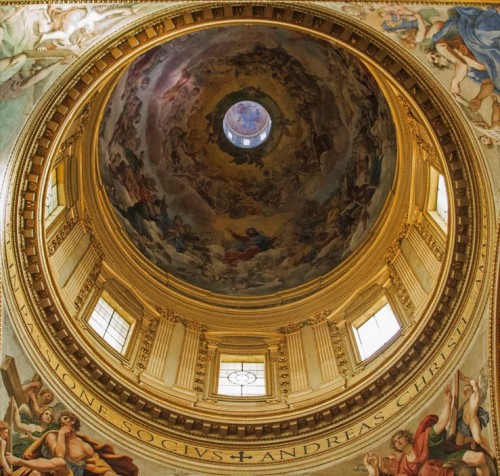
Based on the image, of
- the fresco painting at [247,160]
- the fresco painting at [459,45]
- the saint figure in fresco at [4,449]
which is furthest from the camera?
the fresco painting at [247,160]

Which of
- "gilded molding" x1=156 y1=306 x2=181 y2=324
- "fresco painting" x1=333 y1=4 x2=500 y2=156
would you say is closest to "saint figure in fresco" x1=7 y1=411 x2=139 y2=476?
"gilded molding" x1=156 y1=306 x2=181 y2=324

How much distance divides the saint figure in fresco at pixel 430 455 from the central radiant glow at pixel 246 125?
16552 mm

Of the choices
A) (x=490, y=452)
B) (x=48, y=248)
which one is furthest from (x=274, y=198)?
(x=490, y=452)

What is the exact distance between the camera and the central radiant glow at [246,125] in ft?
103

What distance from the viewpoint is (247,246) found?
29.4m

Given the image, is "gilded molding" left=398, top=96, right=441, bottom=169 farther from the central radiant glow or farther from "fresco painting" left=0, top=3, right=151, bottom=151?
the central radiant glow

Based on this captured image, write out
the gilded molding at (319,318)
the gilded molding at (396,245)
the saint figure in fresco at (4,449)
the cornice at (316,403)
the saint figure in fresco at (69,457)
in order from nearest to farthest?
the saint figure in fresco at (4,449) < the saint figure in fresco at (69,457) < the cornice at (316,403) < the gilded molding at (396,245) < the gilded molding at (319,318)

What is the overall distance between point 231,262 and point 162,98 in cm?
670

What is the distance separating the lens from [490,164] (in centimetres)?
1644

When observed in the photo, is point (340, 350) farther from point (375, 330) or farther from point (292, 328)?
point (292, 328)

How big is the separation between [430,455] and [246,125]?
60.7ft

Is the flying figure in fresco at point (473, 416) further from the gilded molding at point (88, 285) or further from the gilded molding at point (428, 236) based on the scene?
the gilded molding at point (88, 285)

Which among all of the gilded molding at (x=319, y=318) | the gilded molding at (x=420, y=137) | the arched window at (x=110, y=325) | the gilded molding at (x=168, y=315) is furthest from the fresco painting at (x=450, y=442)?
the gilded molding at (x=168, y=315)

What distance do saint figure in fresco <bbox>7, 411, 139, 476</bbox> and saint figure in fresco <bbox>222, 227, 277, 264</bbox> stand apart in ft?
39.9
